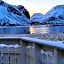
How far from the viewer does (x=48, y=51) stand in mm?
3119

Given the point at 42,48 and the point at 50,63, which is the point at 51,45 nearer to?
the point at 50,63

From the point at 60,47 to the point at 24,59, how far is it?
1557 millimetres

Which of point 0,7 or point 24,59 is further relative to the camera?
point 0,7

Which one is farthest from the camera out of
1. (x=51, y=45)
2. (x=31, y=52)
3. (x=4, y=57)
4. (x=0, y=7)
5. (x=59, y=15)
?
(x=59, y=15)

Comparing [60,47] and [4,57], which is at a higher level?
[60,47]

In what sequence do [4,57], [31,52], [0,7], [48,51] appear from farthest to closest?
[0,7] → [4,57] → [31,52] → [48,51]

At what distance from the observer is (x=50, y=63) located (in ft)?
9.75

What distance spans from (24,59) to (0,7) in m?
144

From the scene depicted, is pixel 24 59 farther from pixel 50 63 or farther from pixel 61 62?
pixel 61 62

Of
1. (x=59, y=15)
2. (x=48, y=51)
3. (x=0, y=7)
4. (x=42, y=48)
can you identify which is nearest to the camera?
(x=48, y=51)

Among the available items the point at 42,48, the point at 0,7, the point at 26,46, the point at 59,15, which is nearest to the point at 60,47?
the point at 42,48

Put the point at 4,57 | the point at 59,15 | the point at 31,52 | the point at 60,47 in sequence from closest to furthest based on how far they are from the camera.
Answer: the point at 60,47
the point at 31,52
the point at 4,57
the point at 59,15

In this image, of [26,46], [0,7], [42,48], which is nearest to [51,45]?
[42,48]

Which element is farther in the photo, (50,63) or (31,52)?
(31,52)
